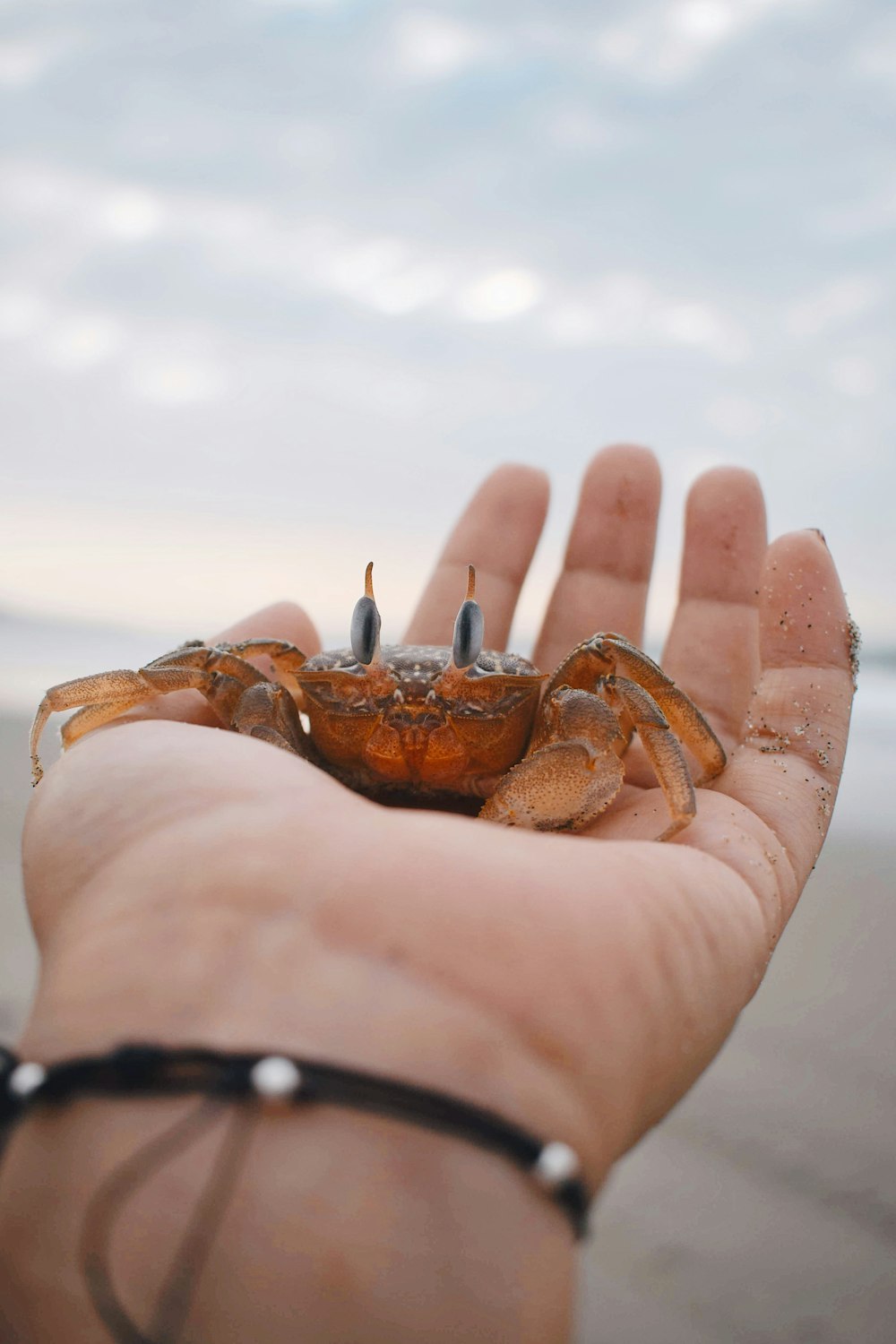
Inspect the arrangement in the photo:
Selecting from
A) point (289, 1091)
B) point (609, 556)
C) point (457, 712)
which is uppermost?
point (609, 556)

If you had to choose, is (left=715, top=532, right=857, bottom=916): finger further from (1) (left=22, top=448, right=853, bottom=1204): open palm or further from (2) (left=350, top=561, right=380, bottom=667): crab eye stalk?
(2) (left=350, top=561, right=380, bottom=667): crab eye stalk

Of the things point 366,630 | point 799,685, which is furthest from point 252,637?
point 799,685

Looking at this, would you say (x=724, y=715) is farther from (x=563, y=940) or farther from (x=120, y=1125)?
(x=120, y=1125)

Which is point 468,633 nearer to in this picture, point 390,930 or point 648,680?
point 648,680

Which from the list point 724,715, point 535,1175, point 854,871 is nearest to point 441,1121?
point 535,1175

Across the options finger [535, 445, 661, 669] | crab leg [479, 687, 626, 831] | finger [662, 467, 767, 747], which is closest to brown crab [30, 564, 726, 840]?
crab leg [479, 687, 626, 831]

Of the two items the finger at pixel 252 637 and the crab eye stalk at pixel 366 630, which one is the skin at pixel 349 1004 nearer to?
the crab eye stalk at pixel 366 630
